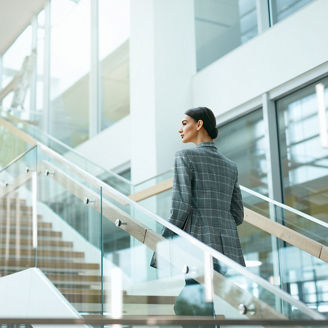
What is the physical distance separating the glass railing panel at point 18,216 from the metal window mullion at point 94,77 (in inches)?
193

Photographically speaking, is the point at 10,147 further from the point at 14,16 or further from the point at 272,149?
the point at 14,16

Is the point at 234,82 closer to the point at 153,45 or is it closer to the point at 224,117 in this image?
the point at 224,117

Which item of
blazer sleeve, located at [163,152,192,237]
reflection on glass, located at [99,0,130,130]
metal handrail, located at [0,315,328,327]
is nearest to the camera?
metal handrail, located at [0,315,328,327]

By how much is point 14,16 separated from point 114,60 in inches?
188

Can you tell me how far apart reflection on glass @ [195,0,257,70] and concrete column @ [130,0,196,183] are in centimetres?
12

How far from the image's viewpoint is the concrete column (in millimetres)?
9258

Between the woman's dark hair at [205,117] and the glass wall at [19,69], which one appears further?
the glass wall at [19,69]

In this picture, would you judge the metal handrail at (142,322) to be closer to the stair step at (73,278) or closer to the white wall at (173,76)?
the stair step at (73,278)

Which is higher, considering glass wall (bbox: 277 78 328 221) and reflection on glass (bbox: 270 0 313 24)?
reflection on glass (bbox: 270 0 313 24)

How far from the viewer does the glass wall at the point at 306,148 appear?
7.01m

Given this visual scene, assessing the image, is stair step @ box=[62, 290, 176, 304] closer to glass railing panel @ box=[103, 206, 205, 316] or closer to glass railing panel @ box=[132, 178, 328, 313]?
glass railing panel @ box=[103, 206, 205, 316]

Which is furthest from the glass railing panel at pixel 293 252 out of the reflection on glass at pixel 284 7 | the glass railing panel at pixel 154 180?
the reflection on glass at pixel 284 7

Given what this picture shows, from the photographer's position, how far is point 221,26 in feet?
30.7

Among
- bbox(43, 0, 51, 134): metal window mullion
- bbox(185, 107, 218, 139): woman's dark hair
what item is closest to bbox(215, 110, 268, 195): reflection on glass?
bbox(185, 107, 218, 139): woman's dark hair
